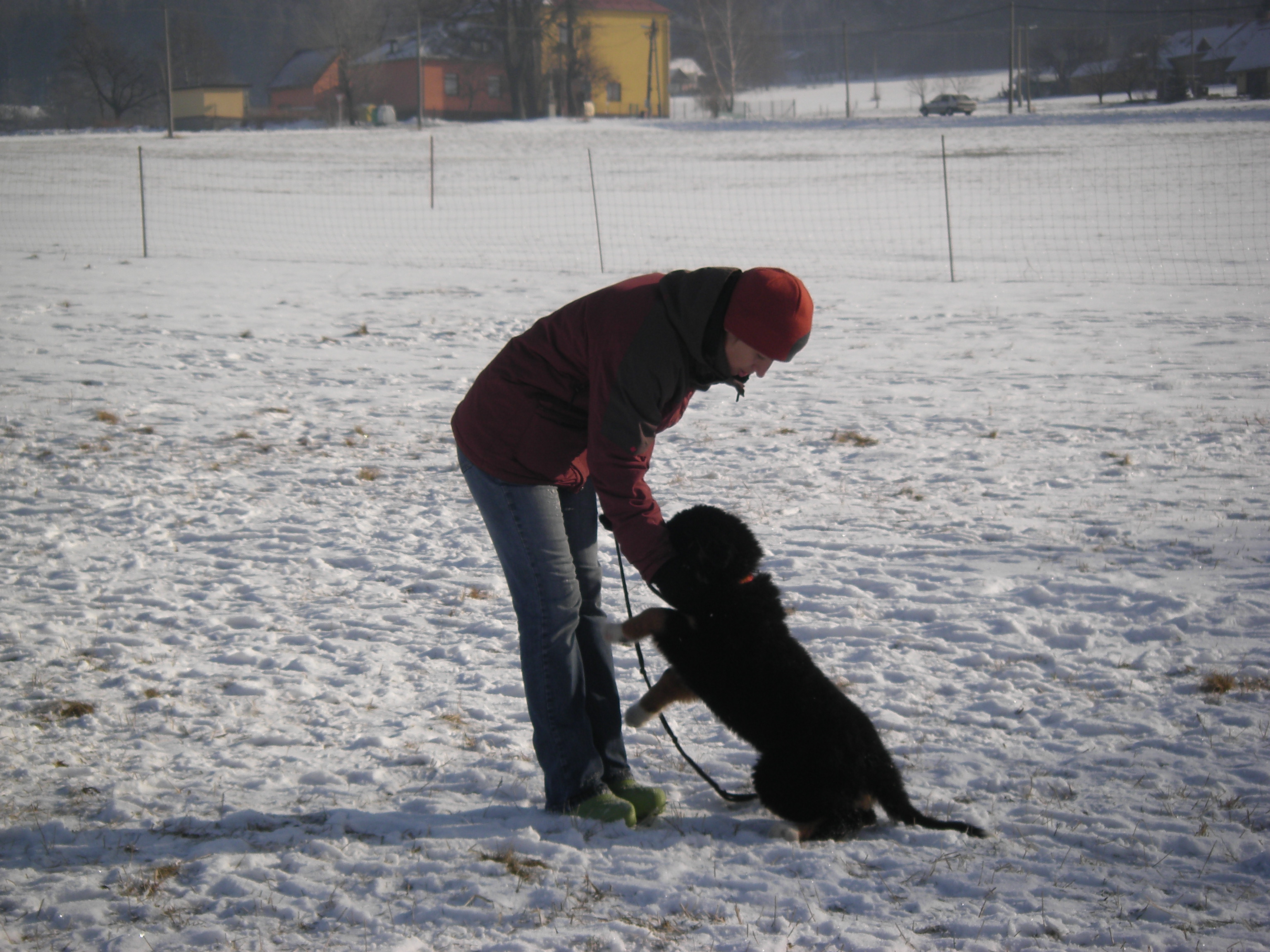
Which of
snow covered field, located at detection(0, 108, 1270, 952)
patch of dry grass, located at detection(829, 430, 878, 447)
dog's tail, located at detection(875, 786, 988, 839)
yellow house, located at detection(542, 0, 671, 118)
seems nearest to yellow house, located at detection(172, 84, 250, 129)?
yellow house, located at detection(542, 0, 671, 118)

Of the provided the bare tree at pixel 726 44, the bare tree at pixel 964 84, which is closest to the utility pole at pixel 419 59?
the bare tree at pixel 726 44

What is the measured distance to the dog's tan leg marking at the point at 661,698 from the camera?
2740mm

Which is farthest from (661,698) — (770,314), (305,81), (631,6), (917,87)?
(305,81)

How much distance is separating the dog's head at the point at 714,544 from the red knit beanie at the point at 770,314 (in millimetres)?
476

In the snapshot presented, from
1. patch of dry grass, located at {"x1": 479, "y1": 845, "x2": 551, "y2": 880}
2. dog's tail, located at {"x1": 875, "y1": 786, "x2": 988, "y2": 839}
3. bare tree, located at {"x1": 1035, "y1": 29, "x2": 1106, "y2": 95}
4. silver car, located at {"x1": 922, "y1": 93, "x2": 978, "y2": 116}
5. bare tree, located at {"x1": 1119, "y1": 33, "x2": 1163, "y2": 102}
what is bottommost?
patch of dry grass, located at {"x1": 479, "y1": 845, "x2": 551, "y2": 880}

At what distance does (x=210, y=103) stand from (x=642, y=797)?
68.5m

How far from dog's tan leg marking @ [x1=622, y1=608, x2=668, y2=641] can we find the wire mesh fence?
443 inches

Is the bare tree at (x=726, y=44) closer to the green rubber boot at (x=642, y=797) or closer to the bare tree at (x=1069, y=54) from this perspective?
the bare tree at (x=1069, y=54)

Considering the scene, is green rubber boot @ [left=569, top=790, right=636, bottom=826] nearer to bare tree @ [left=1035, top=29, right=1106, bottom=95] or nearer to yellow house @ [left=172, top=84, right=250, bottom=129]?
yellow house @ [left=172, top=84, right=250, bottom=129]

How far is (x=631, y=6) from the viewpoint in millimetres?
65375

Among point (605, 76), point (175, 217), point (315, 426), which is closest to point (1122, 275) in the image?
point (315, 426)

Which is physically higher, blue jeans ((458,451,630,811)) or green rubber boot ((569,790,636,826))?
blue jeans ((458,451,630,811))

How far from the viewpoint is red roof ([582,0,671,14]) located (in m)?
64.2

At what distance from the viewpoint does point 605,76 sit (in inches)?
2377
